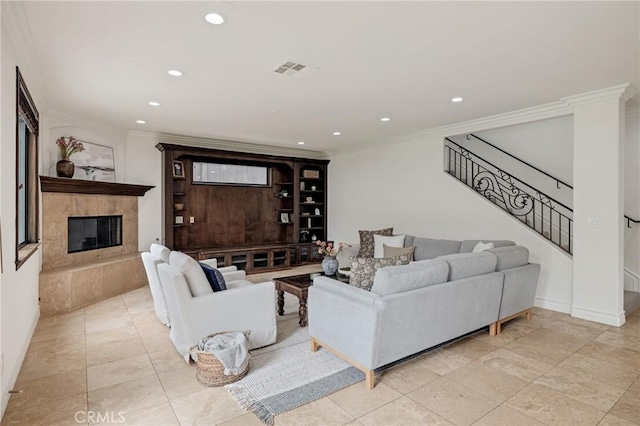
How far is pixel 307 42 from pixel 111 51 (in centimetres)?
162

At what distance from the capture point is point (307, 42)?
271 centimetres

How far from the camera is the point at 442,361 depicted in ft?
9.83

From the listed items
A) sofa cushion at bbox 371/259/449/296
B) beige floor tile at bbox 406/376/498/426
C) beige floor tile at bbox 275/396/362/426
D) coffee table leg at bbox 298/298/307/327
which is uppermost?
sofa cushion at bbox 371/259/449/296

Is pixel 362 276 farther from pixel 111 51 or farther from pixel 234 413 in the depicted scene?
pixel 111 51

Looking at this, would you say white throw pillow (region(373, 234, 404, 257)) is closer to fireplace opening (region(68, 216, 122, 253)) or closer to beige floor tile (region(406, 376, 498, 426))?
beige floor tile (region(406, 376, 498, 426))

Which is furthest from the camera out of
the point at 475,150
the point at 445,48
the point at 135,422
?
the point at 475,150

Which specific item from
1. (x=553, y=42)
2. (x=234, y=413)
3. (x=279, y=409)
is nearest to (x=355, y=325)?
(x=279, y=409)

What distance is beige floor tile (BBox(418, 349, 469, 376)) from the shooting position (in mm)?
2850

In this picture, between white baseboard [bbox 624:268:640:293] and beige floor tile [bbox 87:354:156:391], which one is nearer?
beige floor tile [bbox 87:354:156:391]

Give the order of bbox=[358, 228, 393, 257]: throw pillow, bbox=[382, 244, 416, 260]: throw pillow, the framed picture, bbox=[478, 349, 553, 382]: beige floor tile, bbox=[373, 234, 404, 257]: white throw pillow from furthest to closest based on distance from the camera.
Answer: the framed picture < bbox=[358, 228, 393, 257]: throw pillow < bbox=[373, 234, 404, 257]: white throw pillow < bbox=[382, 244, 416, 260]: throw pillow < bbox=[478, 349, 553, 382]: beige floor tile

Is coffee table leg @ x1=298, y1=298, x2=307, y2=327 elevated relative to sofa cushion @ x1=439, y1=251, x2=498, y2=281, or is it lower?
lower

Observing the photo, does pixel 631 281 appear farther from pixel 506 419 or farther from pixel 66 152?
pixel 66 152

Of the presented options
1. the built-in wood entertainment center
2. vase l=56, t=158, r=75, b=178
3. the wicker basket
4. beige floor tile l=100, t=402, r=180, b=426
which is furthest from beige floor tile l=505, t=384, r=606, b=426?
vase l=56, t=158, r=75, b=178

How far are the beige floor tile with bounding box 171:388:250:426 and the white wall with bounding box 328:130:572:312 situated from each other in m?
4.21
